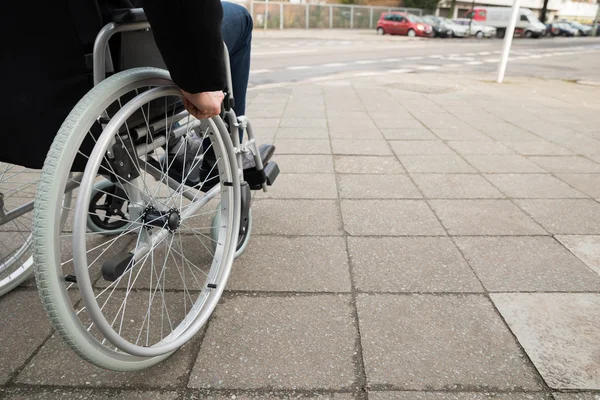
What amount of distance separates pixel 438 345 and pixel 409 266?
0.60 metres

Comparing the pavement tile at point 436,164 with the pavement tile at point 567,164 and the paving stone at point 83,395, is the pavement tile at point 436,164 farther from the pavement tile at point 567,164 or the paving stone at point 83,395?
the paving stone at point 83,395

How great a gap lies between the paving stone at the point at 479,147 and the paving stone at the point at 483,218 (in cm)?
137

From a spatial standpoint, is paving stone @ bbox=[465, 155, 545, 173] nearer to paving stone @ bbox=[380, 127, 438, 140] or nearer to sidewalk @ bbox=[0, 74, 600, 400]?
sidewalk @ bbox=[0, 74, 600, 400]

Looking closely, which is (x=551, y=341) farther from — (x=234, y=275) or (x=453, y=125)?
(x=453, y=125)

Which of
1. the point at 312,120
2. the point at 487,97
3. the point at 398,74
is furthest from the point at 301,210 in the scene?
the point at 398,74

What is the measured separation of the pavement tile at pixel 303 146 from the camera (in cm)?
432

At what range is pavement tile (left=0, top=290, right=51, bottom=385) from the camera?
1603 mm

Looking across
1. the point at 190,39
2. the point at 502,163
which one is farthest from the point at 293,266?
the point at 502,163

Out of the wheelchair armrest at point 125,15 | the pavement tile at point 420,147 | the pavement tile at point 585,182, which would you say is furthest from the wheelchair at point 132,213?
the pavement tile at point 585,182

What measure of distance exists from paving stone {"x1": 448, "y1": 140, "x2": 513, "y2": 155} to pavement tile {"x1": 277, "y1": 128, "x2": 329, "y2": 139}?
4.58ft

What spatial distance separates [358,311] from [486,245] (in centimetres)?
103

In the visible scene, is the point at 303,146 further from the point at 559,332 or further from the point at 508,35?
the point at 508,35

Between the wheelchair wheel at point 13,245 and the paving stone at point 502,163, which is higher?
the wheelchair wheel at point 13,245

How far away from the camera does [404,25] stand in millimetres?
29234
